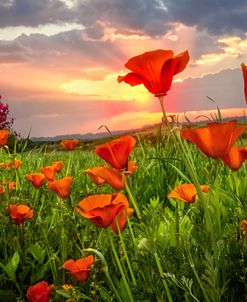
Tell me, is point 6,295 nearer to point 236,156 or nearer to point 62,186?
point 62,186

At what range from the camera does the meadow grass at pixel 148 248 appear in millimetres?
1812

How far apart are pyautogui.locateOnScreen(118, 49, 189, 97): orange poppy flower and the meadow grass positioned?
1.04 feet

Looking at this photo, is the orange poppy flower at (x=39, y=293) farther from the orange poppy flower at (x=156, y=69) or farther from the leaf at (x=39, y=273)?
the orange poppy flower at (x=156, y=69)

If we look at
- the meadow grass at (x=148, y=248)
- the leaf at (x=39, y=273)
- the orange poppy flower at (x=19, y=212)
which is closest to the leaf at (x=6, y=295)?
the meadow grass at (x=148, y=248)

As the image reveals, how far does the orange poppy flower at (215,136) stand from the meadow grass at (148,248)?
0.37 feet

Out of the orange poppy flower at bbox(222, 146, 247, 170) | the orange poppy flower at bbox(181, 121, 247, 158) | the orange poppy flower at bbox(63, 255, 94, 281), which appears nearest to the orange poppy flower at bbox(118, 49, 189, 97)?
the orange poppy flower at bbox(181, 121, 247, 158)

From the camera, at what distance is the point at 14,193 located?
13.5ft

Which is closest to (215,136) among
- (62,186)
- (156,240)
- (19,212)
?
(156,240)

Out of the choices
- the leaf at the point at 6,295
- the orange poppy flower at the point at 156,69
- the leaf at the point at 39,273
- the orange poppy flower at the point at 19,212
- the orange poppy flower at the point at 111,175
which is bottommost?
the leaf at the point at 6,295

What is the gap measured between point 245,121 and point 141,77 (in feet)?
11.3

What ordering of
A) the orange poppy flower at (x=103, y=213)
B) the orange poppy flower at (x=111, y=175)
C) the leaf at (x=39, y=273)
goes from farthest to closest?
the leaf at (x=39, y=273) → the orange poppy flower at (x=111, y=175) → the orange poppy flower at (x=103, y=213)

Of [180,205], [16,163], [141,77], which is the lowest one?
[180,205]

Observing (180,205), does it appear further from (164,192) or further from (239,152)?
(239,152)

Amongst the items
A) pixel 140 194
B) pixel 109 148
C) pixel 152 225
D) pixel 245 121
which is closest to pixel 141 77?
pixel 109 148
